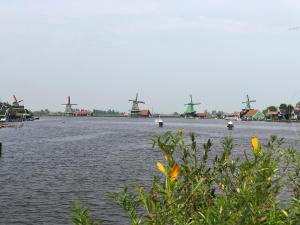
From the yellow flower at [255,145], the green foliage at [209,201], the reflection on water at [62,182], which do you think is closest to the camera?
the green foliage at [209,201]

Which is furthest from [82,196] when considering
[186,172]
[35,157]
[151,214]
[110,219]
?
[35,157]

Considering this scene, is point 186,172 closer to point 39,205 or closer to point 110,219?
point 110,219

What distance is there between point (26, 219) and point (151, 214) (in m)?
21.8

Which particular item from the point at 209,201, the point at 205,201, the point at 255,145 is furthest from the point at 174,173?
the point at 209,201

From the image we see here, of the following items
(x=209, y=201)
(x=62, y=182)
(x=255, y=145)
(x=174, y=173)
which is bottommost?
(x=62, y=182)

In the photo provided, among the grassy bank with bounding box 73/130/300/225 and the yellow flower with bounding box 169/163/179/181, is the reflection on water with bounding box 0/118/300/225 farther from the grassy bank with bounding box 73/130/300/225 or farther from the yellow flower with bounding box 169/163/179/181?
the yellow flower with bounding box 169/163/179/181

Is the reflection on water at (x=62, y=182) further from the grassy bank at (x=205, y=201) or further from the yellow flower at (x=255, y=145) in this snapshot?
the yellow flower at (x=255, y=145)

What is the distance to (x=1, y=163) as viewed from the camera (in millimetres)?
55375

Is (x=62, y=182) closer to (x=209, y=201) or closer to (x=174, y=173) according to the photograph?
(x=209, y=201)

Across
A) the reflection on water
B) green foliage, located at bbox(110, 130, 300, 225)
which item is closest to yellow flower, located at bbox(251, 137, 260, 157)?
green foliage, located at bbox(110, 130, 300, 225)

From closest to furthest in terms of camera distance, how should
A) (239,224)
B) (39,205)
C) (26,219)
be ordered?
(239,224) → (26,219) → (39,205)

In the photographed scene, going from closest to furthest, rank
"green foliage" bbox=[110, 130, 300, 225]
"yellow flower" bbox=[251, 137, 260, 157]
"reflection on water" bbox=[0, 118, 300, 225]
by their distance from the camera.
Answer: "green foliage" bbox=[110, 130, 300, 225]
"yellow flower" bbox=[251, 137, 260, 157]
"reflection on water" bbox=[0, 118, 300, 225]

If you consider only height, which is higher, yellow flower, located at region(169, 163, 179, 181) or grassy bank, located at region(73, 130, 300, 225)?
yellow flower, located at region(169, 163, 179, 181)

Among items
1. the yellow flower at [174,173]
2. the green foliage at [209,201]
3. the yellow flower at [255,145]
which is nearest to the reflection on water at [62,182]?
the green foliage at [209,201]
